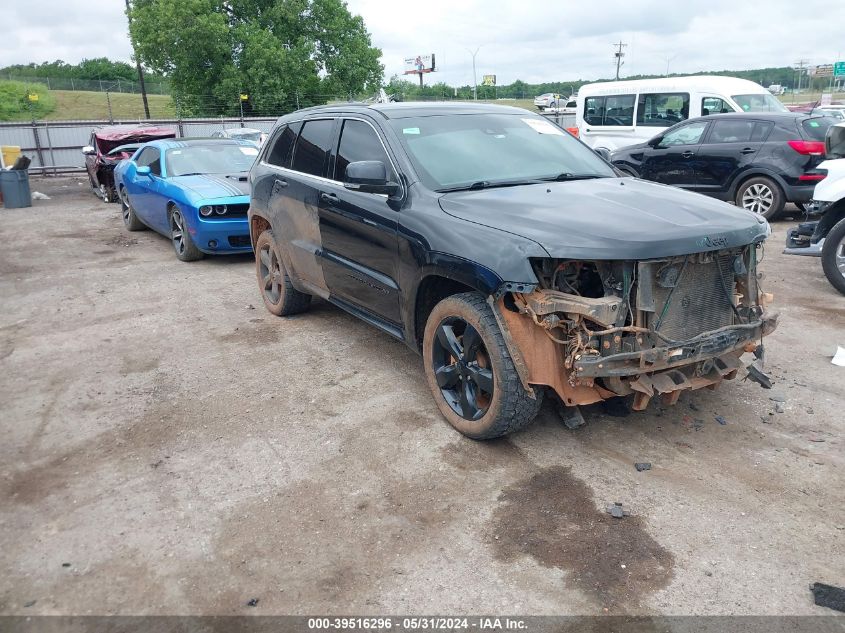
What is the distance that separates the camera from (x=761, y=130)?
10.6 metres

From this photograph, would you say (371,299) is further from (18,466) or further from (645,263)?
(18,466)

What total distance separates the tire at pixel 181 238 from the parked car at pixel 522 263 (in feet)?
14.1

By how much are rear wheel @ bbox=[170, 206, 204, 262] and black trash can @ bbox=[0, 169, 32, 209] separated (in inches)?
308

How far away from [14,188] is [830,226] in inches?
607

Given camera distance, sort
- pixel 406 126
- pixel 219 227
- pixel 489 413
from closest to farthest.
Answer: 1. pixel 489 413
2. pixel 406 126
3. pixel 219 227

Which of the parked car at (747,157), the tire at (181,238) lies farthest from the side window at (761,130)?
the tire at (181,238)

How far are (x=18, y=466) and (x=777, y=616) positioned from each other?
391 cm

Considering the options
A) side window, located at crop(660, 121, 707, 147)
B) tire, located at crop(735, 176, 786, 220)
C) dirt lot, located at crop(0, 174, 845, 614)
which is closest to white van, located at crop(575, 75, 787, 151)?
side window, located at crop(660, 121, 707, 147)

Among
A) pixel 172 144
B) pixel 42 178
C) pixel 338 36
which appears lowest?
pixel 42 178

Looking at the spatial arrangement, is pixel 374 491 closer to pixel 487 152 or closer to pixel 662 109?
pixel 487 152

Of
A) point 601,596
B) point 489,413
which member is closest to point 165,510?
point 489,413

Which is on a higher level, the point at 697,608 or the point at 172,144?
the point at 172,144

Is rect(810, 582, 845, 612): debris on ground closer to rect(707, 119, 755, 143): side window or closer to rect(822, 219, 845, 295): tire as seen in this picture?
rect(822, 219, 845, 295): tire

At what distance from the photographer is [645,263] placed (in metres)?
→ 3.40
